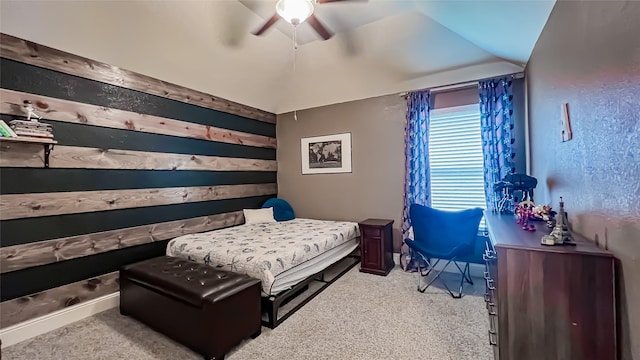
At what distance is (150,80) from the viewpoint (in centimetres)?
338

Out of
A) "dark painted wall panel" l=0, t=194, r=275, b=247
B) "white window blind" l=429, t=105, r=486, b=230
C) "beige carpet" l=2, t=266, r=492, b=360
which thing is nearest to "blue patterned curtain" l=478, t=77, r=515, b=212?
"white window blind" l=429, t=105, r=486, b=230

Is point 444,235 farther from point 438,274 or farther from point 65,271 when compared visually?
point 65,271

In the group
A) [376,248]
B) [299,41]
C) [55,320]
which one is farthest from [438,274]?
[55,320]

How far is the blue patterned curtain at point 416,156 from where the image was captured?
153 inches

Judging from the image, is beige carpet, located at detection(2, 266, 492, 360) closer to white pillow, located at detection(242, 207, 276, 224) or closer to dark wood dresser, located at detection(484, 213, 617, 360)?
dark wood dresser, located at detection(484, 213, 617, 360)

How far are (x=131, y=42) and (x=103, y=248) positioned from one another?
2.15 metres

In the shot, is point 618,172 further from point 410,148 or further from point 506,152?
point 410,148

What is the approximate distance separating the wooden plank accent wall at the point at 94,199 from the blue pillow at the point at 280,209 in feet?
2.60

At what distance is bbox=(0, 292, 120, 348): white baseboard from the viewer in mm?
2313

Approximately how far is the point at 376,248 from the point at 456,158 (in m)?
1.62

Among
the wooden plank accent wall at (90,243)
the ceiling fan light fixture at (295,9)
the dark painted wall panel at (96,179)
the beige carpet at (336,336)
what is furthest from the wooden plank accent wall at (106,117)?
the ceiling fan light fixture at (295,9)

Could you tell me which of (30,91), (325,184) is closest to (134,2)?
(30,91)

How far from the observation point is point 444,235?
3416 mm

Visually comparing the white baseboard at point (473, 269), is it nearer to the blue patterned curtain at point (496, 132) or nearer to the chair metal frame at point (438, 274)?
the chair metal frame at point (438, 274)
